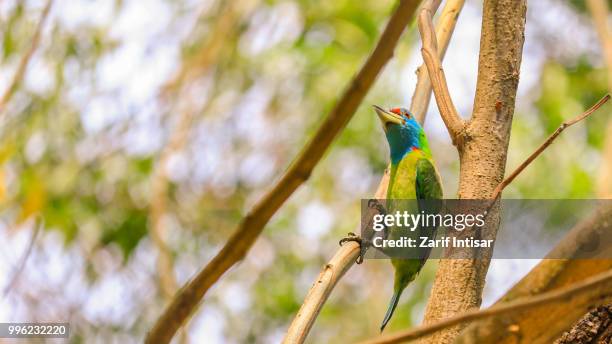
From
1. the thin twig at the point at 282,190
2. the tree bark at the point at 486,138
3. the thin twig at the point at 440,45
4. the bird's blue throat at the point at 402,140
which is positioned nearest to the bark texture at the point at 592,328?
the tree bark at the point at 486,138

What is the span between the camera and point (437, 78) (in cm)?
232

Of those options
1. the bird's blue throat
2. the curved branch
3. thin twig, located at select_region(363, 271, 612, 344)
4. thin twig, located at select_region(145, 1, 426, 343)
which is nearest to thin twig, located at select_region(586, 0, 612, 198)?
the bird's blue throat

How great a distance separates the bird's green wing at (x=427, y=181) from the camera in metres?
3.09

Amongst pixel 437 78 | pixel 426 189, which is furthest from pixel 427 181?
pixel 437 78

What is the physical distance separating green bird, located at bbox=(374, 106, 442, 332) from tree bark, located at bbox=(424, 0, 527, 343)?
0.53 meters

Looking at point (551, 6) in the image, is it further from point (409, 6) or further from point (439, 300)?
point (409, 6)

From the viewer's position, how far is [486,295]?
686 centimetres

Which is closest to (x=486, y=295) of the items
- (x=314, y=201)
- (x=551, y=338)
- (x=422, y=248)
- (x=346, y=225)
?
(x=346, y=225)

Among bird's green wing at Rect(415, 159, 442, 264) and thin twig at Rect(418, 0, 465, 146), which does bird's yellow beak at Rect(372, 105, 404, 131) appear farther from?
thin twig at Rect(418, 0, 465, 146)

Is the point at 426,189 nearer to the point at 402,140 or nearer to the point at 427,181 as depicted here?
the point at 427,181

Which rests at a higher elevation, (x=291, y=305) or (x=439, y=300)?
(x=291, y=305)

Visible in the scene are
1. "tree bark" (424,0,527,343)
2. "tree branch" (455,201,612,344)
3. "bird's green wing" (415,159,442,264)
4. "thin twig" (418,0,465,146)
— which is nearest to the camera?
"tree branch" (455,201,612,344)

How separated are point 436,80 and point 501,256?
55 cm

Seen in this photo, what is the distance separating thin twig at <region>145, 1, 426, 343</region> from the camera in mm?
982
